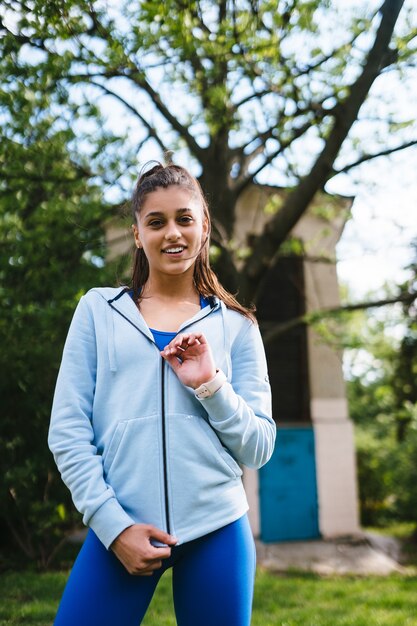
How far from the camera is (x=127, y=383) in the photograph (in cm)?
167

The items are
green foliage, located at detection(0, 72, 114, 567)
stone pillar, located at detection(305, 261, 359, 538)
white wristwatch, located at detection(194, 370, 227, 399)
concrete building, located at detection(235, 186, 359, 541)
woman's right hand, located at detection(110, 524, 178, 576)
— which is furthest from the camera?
stone pillar, located at detection(305, 261, 359, 538)

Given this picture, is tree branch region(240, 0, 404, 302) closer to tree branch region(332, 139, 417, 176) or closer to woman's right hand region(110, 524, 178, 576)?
tree branch region(332, 139, 417, 176)

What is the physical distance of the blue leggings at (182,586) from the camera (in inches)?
60.7

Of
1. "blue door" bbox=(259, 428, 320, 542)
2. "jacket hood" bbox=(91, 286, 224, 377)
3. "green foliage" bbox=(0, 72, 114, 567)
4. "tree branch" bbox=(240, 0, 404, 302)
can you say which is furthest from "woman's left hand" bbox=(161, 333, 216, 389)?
"blue door" bbox=(259, 428, 320, 542)

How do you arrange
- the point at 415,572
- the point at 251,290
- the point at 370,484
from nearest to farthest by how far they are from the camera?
the point at 251,290 < the point at 415,572 < the point at 370,484

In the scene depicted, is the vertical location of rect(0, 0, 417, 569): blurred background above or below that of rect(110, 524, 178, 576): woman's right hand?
above

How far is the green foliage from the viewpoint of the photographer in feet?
17.9

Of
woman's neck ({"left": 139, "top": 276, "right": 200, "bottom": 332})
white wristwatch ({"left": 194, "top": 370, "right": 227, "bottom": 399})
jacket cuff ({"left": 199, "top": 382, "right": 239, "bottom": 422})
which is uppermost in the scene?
woman's neck ({"left": 139, "top": 276, "right": 200, "bottom": 332})

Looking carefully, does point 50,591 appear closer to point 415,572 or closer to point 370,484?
point 415,572

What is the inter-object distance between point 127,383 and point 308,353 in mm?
8690

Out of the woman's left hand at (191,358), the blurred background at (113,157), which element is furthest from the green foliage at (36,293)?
the woman's left hand at (191,358)

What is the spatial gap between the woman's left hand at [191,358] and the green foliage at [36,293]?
3695mm

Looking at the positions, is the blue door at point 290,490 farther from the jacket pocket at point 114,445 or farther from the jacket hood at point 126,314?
the jacket pocket at point 114,445

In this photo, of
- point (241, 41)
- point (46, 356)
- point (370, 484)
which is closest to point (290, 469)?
point (370, 484)
